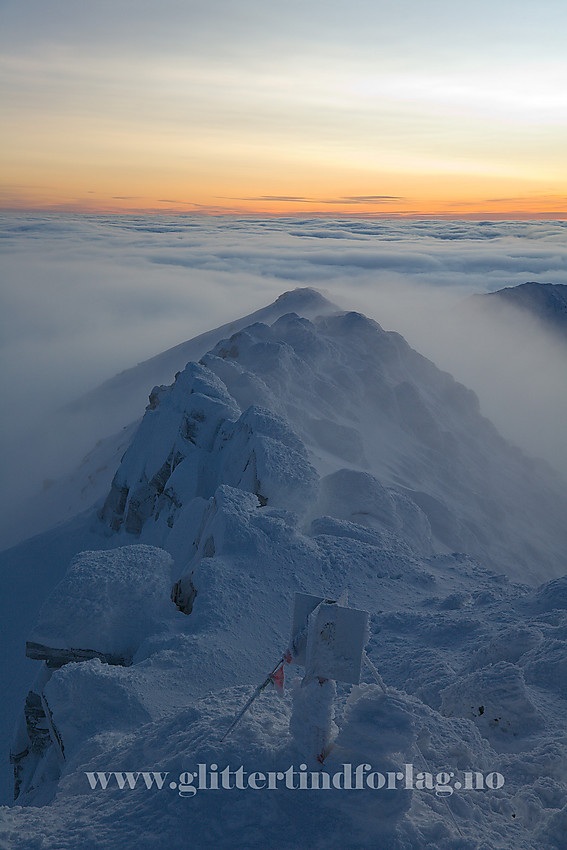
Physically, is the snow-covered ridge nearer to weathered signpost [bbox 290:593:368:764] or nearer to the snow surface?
the snow surface

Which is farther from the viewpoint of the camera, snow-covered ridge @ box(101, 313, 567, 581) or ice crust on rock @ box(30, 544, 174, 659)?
snow-covered ridge @ box(101, 313, 567, 581)

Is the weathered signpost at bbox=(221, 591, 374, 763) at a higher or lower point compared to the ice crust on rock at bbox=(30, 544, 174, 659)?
higher

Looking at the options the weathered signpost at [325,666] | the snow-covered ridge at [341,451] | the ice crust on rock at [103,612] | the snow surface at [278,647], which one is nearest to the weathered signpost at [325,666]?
the weathered signpost at [325,666]

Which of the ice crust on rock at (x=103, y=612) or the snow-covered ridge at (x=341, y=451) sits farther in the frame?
the snow-covered ridge at (x=341, y=451)

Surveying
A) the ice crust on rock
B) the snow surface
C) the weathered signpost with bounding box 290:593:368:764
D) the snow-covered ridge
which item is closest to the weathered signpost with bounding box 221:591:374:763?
the weathered signpost with bounding box 290:593:368:764

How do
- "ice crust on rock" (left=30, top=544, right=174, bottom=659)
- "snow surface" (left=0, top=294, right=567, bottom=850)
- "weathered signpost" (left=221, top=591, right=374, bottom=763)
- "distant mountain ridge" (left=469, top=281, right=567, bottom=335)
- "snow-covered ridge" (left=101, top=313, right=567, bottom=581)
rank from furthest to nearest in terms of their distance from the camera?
"distant mountain ridge" (left=469, top=281, right=567, bottom=335) → "snow-covered ridge" (left=101, top=313, right=567, bottom=581) → "ice crust on rock" (left=30, top=544, right=174, bottom=659) → "weathered signpost" (left=221, top=591, right=374, bottom=763) → "snow surface" (left=0, top=294, right=567, bottom=850)

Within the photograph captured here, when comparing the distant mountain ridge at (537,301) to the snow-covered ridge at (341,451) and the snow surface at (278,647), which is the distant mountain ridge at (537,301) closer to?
the snow-covered ridge at (341,451)

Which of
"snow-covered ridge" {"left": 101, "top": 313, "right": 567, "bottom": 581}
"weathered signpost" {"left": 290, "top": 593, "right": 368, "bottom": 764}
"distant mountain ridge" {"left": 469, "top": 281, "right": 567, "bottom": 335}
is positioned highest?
"distant mountain ridge" {"left": 469, "top": 281, "right": 567, "bottom": 335}

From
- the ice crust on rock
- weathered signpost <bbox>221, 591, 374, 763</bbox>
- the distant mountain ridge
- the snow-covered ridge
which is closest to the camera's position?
weathered signpost <bbox>221, 591, 374, 763</bbox>

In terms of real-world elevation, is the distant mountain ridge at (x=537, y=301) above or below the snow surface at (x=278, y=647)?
above

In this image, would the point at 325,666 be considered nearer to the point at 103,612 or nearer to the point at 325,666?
the point at 325,666

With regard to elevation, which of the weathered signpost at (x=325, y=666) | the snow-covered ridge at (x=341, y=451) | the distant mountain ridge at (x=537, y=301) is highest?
the distant mountain ridge at (x=537, y=301)
